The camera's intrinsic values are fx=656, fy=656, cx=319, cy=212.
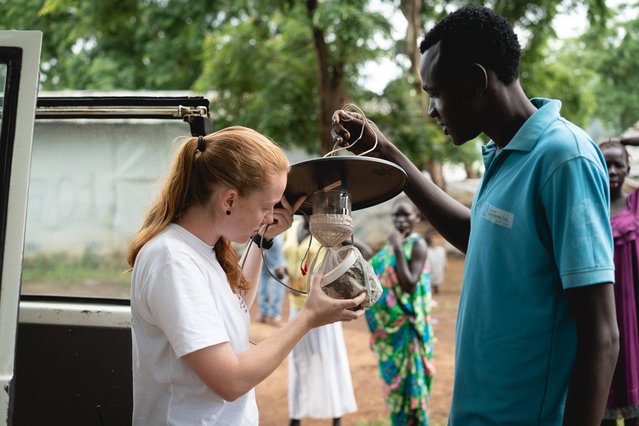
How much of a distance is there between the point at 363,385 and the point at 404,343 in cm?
219

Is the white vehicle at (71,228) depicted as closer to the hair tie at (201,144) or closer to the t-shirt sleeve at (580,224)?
the hair tie at (201,144)

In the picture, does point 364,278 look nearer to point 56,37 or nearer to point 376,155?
point 376,155

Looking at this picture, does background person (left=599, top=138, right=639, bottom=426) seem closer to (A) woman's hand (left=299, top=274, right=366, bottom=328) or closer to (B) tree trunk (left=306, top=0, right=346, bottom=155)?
(A) woman's hand (left=299, top=274, right=366, bottom=328)

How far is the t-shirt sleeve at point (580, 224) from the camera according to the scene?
142cm

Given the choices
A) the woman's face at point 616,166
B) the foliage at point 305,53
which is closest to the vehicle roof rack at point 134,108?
the woman's face at point 616,166

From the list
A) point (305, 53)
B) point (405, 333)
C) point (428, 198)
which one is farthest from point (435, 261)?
point (428, 198)

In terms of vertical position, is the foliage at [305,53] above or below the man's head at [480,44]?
above

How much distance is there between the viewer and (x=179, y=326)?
61.9 inches

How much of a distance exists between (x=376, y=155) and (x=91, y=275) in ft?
5.40

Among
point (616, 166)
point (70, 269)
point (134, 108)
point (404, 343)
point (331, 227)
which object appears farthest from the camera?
point (404, 343)

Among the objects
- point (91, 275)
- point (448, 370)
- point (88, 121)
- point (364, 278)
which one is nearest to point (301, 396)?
point (448, 370)

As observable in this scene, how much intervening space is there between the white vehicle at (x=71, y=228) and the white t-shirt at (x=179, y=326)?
315 mm

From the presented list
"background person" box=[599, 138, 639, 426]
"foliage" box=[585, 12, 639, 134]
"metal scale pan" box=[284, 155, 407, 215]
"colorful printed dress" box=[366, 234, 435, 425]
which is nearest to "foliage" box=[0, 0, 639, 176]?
"colorful printed dress" box=[366, 234, 435, 425]

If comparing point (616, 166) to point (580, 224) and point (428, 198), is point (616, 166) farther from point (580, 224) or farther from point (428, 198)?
point (580, 224)
